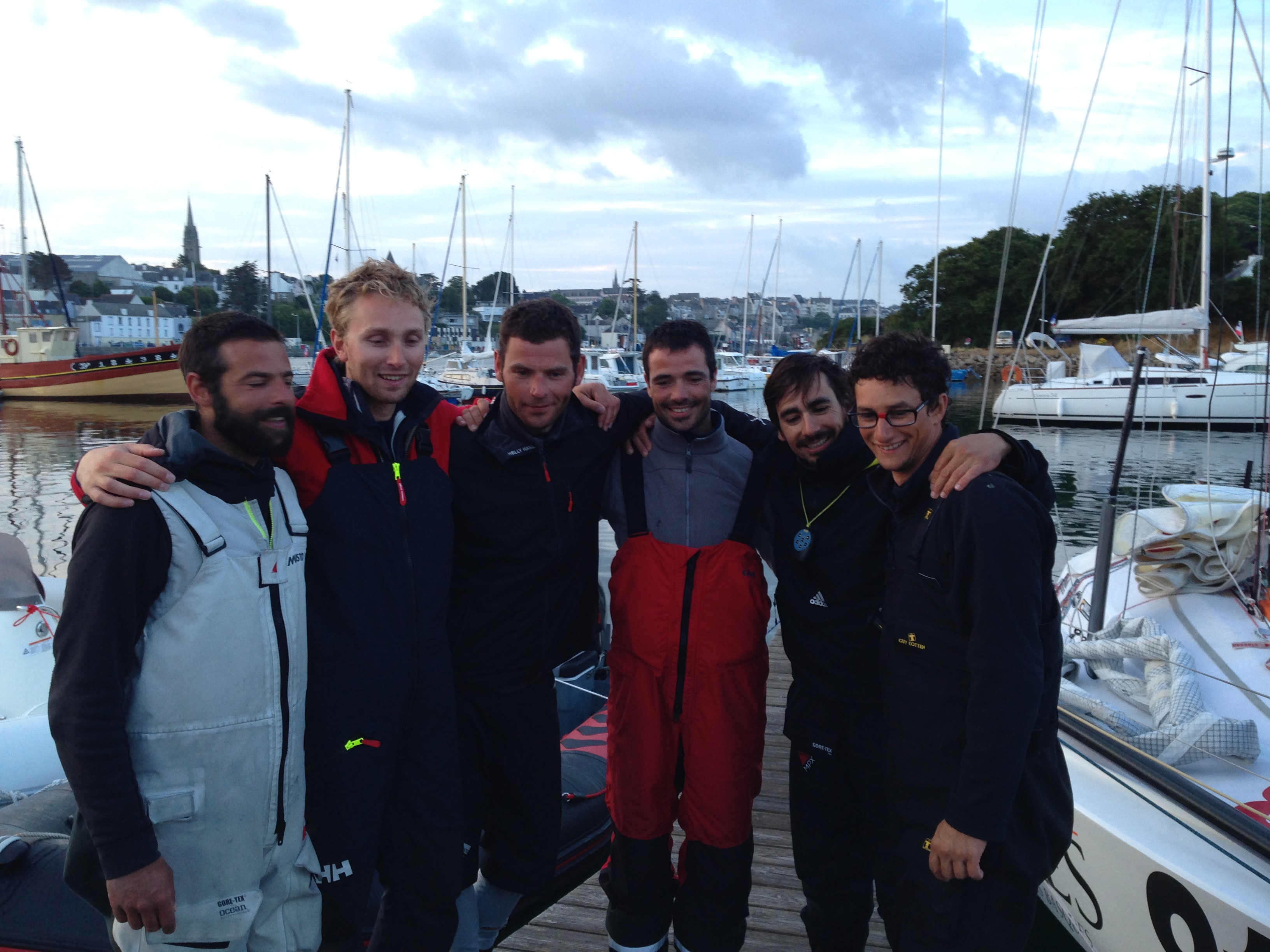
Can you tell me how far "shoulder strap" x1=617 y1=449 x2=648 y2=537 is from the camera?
2.57m

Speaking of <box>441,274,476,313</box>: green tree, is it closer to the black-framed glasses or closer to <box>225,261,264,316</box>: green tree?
<box>225,261,264,316</box>: green tree

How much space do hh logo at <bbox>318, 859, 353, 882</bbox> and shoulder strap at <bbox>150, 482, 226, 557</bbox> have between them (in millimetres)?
887

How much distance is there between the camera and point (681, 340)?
2.66 metres

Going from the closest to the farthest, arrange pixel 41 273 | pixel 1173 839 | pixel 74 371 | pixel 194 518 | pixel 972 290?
pixel 194 518 < pixel 1173 839 < pixel 74 371 < pixel 972 290 < pixel 41 273

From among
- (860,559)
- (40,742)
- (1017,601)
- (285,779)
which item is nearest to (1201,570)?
(860,559)

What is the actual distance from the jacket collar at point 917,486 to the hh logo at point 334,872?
1.70 m

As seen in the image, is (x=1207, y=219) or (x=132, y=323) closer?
(x=1207, y=219)

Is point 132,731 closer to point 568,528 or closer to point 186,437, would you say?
point 186,437

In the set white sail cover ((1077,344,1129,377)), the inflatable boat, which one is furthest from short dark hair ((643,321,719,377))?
white sail cover ((1077,344,1129,377))

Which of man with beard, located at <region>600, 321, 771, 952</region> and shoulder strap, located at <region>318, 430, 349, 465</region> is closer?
shoulder strap, located at <region>318, 430, 349, 465</region>

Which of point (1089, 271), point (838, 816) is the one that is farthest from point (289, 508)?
point (1089, 271)

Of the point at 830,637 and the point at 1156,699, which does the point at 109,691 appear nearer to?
the point at 830,637

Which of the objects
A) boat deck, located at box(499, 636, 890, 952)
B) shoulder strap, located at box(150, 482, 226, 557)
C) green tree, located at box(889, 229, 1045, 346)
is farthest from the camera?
green tree, located at box(889, 229, 1045, 346)

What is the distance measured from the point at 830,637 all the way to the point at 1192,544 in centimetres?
329
